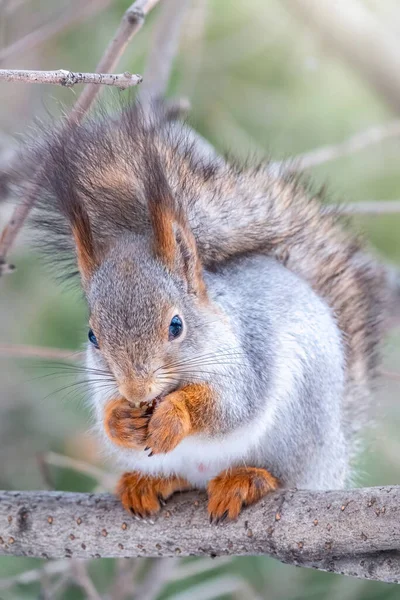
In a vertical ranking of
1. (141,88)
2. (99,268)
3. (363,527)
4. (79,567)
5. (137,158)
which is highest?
(141,88)

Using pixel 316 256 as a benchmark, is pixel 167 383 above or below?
below

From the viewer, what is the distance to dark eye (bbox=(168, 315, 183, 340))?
1950 millimetres

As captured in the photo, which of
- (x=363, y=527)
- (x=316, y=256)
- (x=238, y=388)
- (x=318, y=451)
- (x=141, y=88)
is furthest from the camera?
(x=141, y=88)

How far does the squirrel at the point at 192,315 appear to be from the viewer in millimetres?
1942

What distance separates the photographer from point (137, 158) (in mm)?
2139

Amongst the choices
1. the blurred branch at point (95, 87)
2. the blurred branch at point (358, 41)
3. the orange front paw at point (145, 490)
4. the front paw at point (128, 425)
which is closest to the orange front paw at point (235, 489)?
the orange front paw at point (145, 490)

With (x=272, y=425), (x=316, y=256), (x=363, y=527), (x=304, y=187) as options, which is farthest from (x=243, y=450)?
(x=304, y=187)

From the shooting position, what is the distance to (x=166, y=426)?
6.27 ft

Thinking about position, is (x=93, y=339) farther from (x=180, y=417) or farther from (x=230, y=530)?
(x=230, y=530)

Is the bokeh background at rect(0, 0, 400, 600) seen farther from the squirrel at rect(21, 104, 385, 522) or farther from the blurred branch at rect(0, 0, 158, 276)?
the blurred branch at rect(0, 0, 158, 276)

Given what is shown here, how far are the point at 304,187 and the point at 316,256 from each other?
0.21 m

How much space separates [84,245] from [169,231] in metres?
0.20

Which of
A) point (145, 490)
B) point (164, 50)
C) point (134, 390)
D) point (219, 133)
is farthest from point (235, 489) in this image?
point (219, 133)

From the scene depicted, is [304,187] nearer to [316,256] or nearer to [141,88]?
[316,256]
